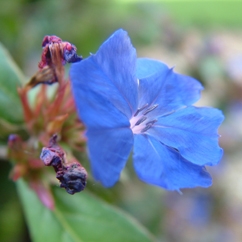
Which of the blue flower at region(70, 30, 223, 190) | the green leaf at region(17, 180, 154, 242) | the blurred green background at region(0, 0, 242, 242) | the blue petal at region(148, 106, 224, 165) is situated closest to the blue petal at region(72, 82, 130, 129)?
the blue flower at region(70, 30, 223, 190)

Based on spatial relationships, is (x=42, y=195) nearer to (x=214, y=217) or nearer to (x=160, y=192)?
(x=160, y=192)

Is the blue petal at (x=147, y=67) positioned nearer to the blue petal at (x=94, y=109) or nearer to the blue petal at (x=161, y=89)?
the blue petal at (x=161, y=89)

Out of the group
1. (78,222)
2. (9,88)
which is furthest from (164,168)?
(9,88)

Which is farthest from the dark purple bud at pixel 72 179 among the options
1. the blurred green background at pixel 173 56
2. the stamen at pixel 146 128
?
the blurred green background at pixel 173 56

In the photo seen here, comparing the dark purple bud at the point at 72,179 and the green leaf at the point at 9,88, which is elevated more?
the dark purple bud at the point at 72,179

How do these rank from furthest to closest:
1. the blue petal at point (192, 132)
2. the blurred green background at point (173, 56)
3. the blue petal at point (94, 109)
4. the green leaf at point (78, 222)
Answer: the blurred green background at point (173, 56)
the green leaf at point (78, 222)
the blue petal at point (192, 132)
the blue petal at point (94, 109)

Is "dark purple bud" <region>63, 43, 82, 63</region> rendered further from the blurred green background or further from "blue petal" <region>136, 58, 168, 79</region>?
the blurred green background

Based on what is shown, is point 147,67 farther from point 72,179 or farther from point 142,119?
point 72,179
